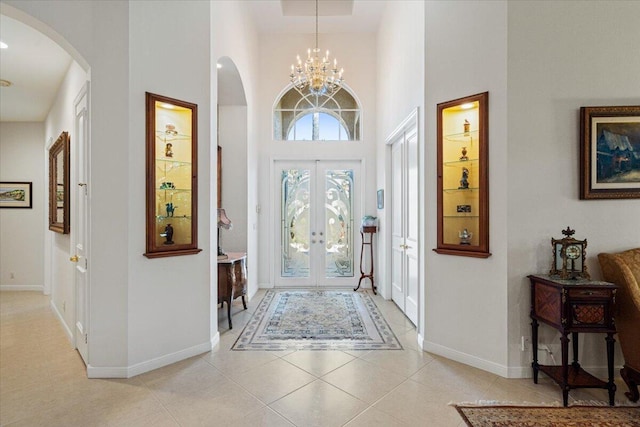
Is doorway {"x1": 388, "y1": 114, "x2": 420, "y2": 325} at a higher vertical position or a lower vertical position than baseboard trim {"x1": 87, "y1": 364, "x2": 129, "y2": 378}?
higher

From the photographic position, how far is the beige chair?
232 cm

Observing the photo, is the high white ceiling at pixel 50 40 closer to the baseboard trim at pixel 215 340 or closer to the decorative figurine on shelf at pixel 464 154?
the decorative figurine on shelf at pixel 464 154

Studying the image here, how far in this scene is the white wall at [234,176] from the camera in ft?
15.9

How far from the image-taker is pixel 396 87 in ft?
14.5

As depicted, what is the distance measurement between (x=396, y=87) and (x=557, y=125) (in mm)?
2233

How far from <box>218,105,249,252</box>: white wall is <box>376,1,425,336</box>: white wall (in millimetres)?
2242

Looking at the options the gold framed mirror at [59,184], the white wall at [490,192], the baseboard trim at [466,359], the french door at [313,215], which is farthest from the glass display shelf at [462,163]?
the gold framed mirror at [59,184]

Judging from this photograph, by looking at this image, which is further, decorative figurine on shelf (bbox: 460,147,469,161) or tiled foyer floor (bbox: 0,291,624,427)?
decorative figurine on shelf (bbox: 460,147,469,161)

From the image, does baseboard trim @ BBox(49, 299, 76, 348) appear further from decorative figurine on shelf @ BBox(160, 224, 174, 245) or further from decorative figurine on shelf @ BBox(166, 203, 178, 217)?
decorative figurine on shelf @ BBox(166, 203, 178, 217)

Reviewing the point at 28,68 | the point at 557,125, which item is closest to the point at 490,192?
the point at 557,125

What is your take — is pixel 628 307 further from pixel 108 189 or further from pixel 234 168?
pixel 234 168

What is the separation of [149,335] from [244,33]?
426cm

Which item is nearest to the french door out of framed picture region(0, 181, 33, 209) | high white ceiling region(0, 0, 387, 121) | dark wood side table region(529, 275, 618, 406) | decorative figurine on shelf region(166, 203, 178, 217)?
high white ceiling region(0, 0, 387, 121)

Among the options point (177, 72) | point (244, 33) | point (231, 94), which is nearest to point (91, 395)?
point (177, 72)
